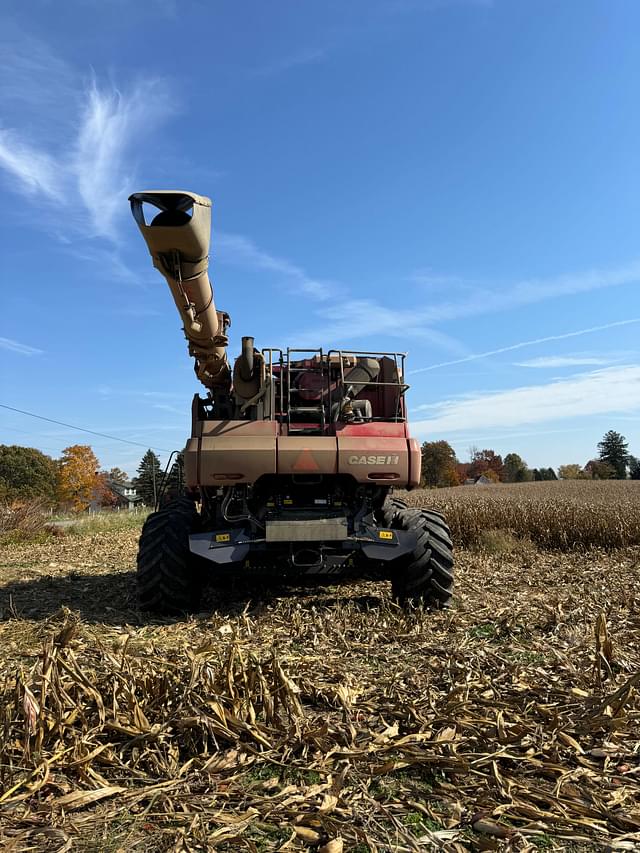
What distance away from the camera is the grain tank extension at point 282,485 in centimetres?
575

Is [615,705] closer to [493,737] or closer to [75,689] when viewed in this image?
[493,737]

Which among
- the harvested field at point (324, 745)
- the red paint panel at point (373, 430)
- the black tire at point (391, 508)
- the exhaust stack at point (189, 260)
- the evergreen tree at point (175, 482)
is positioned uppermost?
the exhaust stack at point (189, 260)

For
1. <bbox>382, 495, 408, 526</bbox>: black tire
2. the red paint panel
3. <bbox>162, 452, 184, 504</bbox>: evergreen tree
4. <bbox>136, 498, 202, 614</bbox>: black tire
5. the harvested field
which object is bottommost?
the harvested field

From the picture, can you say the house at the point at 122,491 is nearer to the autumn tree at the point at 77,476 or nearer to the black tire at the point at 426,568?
the autumn tree at the point at 77,476

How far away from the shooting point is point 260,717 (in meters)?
3.18

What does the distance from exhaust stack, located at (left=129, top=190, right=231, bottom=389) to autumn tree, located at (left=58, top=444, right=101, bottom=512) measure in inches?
2511

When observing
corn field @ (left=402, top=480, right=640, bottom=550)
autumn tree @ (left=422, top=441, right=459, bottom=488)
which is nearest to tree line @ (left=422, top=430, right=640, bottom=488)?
autumn tree @ (left=422, top=441, right=459, bottom=488)

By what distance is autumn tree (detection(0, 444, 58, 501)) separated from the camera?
6516 cm

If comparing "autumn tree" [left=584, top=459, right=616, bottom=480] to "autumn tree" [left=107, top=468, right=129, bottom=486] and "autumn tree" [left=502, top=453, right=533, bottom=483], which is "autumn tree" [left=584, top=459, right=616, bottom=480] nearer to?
"autumn tree" [left=502, top=453, right=533, bottom=483]

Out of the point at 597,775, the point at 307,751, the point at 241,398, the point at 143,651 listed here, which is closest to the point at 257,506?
the point at 241,398

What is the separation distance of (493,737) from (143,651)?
2282 mm

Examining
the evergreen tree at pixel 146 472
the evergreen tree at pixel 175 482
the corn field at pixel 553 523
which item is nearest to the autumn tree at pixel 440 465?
the evergreen tree at pixel 146 472

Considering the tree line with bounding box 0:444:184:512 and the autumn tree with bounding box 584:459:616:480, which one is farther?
the autumn tree with bounding box 584:459:616:480

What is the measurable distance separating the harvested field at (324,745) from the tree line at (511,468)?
7081 centimetres
